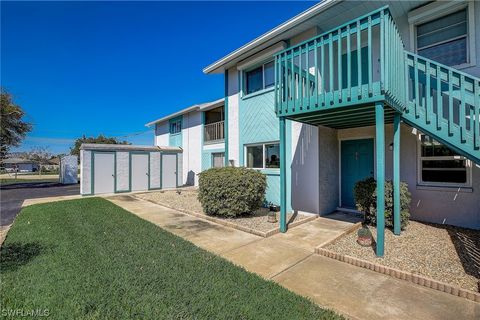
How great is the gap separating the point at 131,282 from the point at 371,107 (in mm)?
5532

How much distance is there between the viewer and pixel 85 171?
42.8ft

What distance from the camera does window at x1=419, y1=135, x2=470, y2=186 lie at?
584cm

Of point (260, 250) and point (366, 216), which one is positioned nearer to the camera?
point (260, 250)

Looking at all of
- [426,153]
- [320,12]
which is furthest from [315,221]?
[320,12]

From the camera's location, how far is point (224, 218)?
733 cm

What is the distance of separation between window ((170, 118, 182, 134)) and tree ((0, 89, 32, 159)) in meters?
12.4

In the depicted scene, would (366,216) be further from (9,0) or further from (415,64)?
(9,0)

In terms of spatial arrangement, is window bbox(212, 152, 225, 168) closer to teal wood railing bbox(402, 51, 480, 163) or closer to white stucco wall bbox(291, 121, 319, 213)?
white stucco wall bbox(291, 121, 319, 213)

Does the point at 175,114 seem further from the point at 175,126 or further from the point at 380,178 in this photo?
the point at 380,178

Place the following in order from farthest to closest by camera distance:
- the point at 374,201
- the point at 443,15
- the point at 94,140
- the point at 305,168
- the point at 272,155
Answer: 1. the point at 94,140
2. the point at 272,155
3. the point at 305,168
4. the point at 443,15
5. the point at 374,201

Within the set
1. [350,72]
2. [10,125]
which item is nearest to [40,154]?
[10,125]

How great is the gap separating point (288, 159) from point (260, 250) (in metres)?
4.18

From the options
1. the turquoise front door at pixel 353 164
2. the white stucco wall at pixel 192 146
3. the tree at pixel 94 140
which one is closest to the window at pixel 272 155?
the turquoise front door at pixel 353 164

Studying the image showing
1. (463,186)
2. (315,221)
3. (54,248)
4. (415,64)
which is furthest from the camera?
(315,221)
